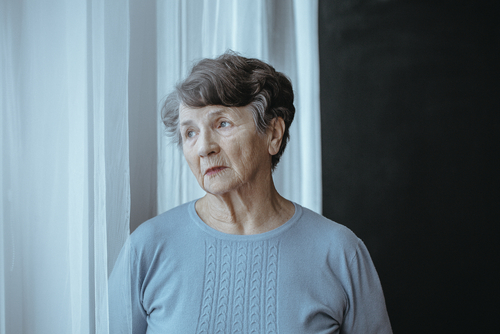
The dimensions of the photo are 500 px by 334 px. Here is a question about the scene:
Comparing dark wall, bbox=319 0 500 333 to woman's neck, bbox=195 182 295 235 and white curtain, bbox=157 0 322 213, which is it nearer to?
white curtain, bbox=157 0 322 213

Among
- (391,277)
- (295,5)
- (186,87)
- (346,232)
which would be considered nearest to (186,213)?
(186,87)

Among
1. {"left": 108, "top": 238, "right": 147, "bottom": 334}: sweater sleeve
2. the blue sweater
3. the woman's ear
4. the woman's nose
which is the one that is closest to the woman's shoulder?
the blue sweater

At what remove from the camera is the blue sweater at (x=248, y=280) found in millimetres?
965

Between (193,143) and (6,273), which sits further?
(193,143)

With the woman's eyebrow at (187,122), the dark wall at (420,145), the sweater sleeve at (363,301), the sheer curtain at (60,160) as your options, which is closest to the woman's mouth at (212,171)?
the woman's eyebrow at (187,122)

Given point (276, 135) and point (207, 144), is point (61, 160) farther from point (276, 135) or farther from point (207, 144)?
point (276, 135)

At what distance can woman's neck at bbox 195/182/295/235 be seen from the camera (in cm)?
106

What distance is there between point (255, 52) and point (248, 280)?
79cm

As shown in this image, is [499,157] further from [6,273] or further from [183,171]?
[6,273]

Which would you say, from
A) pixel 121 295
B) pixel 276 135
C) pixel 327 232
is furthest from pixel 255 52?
pixel 121 295

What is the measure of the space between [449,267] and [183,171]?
137 cm

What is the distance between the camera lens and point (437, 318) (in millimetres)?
1794

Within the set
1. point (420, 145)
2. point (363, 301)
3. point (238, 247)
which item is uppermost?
point (420, 145)

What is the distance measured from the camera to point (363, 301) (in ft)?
3.51
